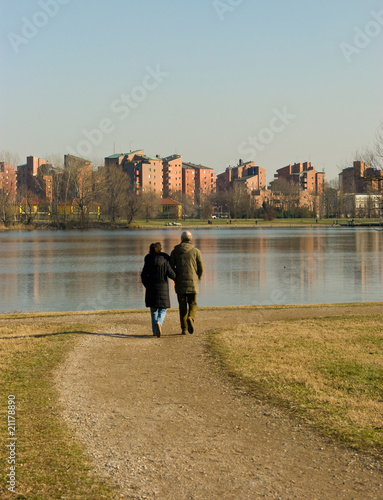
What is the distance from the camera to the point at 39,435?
7266 mm

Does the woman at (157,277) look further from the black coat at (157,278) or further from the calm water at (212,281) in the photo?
the calm water at (212,281)

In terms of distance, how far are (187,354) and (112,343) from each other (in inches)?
85.0

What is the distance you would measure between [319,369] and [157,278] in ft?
14.7

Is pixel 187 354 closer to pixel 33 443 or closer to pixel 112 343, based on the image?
pixel 112 343

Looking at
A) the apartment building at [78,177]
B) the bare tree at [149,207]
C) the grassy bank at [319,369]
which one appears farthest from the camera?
the bare tree at [149,207]

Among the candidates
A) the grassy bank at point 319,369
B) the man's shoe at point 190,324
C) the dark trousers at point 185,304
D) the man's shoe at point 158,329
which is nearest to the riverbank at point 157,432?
the grassy bank at point 319,369

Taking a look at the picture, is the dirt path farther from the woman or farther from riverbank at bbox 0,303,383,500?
the woman

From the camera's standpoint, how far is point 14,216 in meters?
133

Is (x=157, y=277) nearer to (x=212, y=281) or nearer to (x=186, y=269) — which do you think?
(x=186, y=269)

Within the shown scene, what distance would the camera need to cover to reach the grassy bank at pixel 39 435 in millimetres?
5762

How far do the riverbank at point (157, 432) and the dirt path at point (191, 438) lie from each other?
0.02 m

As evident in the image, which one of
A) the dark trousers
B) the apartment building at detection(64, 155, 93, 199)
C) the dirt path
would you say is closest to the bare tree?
the apartment building at detection(64, 155, 93, 199)

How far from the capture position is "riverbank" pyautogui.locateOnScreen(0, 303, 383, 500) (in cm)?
585

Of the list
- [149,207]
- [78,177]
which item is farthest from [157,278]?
[149,207]
